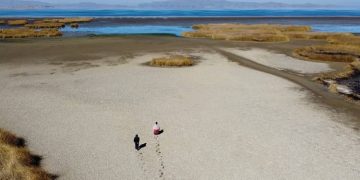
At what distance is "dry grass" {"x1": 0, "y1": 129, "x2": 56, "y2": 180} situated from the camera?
16.8m

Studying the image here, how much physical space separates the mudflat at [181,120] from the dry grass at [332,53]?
436 centimetres

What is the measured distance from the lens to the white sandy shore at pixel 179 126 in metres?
18.9

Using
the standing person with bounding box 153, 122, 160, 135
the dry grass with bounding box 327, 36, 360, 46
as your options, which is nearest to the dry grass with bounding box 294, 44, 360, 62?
the dry grass with bounding box 327, 36, 360, 46

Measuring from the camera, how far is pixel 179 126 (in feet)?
81.7

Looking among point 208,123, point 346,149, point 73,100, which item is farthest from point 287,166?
point 73,100

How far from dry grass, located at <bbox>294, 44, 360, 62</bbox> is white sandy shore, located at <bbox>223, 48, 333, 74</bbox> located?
3077 mm

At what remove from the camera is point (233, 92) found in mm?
33531

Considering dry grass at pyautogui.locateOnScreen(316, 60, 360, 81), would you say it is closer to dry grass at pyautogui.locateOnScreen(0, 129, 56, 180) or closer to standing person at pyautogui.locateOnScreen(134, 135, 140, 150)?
standing person at pyautogui.locateOnScreen(134, 135, 140, 150)

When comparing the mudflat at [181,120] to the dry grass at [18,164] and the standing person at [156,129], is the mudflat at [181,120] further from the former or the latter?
the dry grass at [18,164]

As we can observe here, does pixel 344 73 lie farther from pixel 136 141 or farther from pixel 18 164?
pixel 18 164

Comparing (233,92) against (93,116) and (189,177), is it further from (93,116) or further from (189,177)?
(189,177)

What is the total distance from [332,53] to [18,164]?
151ft

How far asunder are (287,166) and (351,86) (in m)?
20.7

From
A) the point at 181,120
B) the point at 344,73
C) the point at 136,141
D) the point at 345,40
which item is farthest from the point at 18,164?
the point at 345,40
